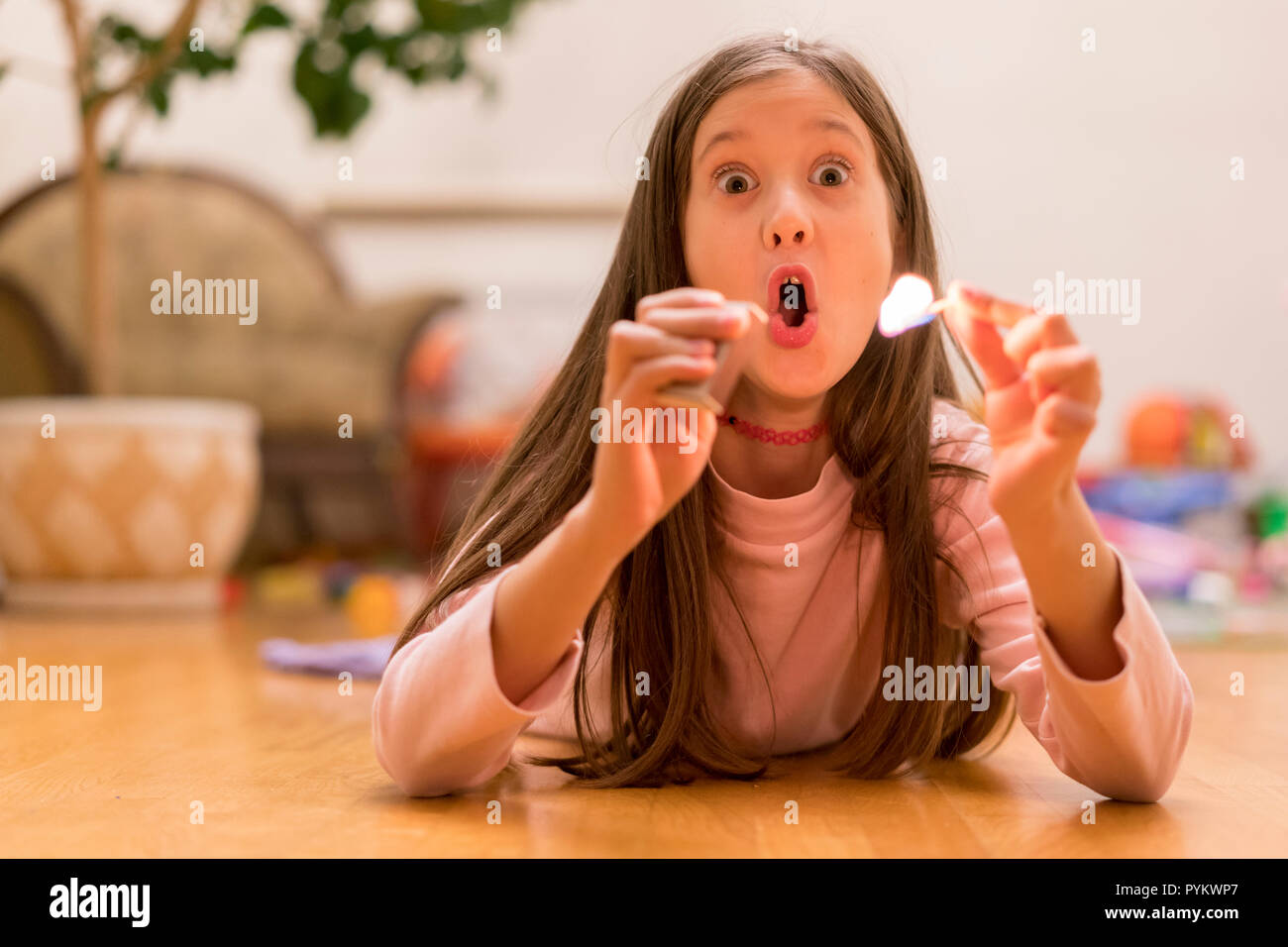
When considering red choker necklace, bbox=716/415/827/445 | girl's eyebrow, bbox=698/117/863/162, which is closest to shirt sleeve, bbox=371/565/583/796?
red choker necklace, bbox=716/415/827/445

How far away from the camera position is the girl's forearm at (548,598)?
2.57 feet

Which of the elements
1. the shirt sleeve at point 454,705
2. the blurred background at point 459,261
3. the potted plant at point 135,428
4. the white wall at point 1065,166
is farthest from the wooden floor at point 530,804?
the white wall at point 1065,166

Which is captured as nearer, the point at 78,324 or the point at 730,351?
the point at 730,351

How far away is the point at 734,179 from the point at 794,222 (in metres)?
0.09

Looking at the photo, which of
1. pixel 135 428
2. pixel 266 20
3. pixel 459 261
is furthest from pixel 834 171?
pixel 459 261

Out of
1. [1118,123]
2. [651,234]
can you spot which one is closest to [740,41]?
[651,234]

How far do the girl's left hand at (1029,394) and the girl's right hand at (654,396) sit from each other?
0.16 meters

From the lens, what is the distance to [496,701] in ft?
2.71

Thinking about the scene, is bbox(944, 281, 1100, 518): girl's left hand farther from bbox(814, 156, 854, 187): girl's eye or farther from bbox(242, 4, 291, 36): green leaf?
bbox(242, 4, 291, 36): green leaf

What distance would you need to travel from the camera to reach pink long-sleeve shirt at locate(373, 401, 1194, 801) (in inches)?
32.9

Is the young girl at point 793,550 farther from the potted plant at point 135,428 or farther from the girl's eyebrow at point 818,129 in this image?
the potted plant at point 135,428
